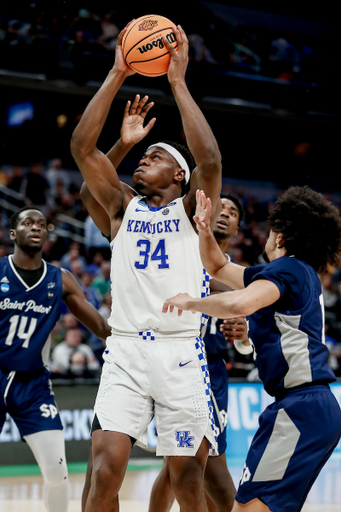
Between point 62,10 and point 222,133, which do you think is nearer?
point 62,10

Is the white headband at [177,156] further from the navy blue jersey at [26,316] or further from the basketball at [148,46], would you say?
the navy blue jersey at [26,316]

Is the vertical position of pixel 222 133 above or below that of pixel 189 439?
above

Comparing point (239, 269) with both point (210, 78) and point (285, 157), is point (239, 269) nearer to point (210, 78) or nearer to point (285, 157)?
point (210, 78)

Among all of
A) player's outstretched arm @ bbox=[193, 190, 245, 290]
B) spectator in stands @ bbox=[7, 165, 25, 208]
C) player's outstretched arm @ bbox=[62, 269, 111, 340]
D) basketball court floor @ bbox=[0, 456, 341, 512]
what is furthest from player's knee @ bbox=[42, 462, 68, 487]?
spectator in stands @ bbox=[7, 165, 25, 208]

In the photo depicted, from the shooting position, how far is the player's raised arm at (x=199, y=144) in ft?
12.0

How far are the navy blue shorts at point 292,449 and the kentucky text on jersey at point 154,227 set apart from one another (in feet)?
4.05

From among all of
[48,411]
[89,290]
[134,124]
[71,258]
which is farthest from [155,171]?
[71,258]

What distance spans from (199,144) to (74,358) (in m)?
6.41

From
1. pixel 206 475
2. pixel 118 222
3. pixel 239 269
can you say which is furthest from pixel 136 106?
pixel 206 475

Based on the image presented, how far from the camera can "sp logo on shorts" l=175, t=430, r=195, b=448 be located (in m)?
3.46

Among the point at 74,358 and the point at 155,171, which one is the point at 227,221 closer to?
the point at 155,171

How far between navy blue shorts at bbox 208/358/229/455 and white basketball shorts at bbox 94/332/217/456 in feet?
3.66

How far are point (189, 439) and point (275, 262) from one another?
3.63ft

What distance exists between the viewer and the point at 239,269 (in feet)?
11.8
